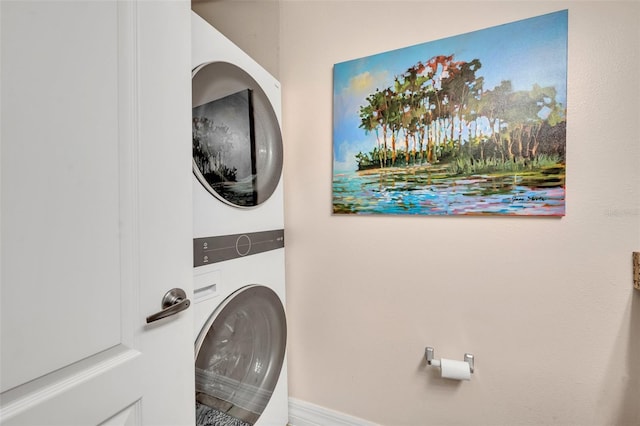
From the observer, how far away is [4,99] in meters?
0.41

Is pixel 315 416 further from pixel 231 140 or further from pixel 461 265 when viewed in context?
pixel 231 140

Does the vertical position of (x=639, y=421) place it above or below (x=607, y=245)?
below

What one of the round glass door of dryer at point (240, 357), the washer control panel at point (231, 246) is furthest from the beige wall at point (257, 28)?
the round glass door of dryer at point (240, 357)

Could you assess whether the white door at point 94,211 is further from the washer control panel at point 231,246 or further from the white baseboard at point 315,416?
the white baseboard at point 315,416

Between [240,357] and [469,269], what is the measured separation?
0.98 metres

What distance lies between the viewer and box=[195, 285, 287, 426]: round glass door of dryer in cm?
86

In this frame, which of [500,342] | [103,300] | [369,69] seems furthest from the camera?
[369,69]

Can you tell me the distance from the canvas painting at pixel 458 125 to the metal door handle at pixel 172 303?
767 mm

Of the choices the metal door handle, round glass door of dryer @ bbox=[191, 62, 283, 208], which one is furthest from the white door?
round glass door of dryer @ bbox=[191, 62, 283, 208]

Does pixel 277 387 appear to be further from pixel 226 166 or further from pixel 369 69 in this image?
pixel 369 69

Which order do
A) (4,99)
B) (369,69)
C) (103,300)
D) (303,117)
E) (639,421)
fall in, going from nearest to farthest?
1. (4,99)
2. (103,300)
3. (639,421)
4. (369,69)
5. (303,117)

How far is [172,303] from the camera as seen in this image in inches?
25.9

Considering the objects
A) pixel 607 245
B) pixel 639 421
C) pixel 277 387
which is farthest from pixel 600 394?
pixel 277 387

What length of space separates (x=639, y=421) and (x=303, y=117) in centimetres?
174
